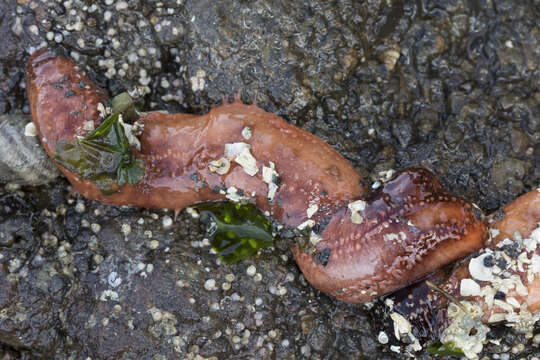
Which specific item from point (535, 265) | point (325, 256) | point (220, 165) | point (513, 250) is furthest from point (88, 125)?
point (535, 265)

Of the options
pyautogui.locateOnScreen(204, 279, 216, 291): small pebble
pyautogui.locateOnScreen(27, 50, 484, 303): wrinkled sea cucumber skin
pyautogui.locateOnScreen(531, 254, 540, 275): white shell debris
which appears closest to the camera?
pyautogui.locateOnScreen(531, 254, 540, 275): white shell debris

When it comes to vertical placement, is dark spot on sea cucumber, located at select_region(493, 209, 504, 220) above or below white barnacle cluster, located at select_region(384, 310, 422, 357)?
above

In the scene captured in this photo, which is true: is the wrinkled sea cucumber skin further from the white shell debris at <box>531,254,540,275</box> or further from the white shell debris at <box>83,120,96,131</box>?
the white shell debris at <box>531,254,540,275</box>

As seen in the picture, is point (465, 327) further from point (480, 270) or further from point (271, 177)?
point (271, 177)

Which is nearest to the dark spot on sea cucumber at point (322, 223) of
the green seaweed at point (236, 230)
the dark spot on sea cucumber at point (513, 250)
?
the green seaweed at point (236, 230)

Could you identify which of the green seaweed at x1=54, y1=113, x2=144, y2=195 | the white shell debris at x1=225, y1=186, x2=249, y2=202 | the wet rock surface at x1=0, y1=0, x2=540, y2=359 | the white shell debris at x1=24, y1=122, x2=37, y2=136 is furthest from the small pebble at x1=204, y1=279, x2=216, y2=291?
the white shell debris at x1=24, y1=122, x2=37, y2=136

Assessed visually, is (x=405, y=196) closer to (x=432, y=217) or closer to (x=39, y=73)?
(x=432, y=217)
